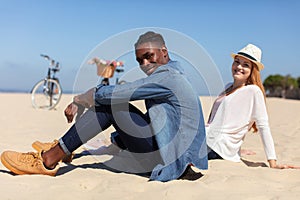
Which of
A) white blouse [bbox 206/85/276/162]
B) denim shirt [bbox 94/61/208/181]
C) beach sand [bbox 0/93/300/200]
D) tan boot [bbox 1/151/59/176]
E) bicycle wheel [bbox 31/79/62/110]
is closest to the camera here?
beach sand [bbox 0/93/300/200]

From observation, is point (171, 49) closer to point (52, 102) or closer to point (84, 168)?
point (84, 168)

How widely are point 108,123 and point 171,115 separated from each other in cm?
40

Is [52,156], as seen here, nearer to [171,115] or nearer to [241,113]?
[171,115]

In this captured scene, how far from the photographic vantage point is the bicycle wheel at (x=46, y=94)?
8.72 m

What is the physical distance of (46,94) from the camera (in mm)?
8711

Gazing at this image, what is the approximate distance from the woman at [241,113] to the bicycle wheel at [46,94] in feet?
21.1

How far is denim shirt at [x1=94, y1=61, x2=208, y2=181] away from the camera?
86.2 inches

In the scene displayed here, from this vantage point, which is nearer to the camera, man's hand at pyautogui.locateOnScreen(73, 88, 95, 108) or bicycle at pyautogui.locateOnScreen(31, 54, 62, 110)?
man's hand at pyautogui.locateOnScreen(73, 88, 95, 108)

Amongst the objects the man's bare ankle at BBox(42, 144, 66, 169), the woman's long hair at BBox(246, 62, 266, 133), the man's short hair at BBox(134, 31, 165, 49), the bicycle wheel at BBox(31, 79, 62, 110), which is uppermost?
the man's short hair at BBox(134, 31, 165, 49)

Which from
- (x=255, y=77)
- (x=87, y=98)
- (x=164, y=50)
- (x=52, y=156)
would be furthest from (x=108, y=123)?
(x=255, y=77)

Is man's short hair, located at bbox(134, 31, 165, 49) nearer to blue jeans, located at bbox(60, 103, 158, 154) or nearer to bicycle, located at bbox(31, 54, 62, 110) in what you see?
blue jeans, located at bbox(60, 103, 158, 154)

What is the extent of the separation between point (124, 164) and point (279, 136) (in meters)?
2.67

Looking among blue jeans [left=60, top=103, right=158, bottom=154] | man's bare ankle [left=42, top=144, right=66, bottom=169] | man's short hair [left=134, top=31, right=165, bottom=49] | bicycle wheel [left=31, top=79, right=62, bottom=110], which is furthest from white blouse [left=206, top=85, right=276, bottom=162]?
bicycle wheel [left=31, top=79, right=62, bottom=110]

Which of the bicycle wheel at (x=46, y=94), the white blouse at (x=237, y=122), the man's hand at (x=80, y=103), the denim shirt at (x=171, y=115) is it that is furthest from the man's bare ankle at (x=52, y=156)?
the bicycle wheel at (x=46, y=94)
